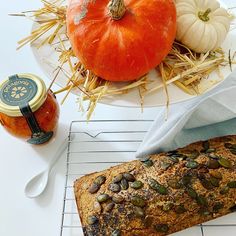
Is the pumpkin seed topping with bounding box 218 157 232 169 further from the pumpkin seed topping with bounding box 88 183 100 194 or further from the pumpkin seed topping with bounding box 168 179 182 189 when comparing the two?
the pumpkin seed topping with bounding box 88 183 100 194

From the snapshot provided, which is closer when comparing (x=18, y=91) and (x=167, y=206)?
(x=167, y=206)

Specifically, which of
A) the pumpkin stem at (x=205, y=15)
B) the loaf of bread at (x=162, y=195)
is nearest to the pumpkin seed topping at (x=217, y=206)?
the loaf of bread at (x=162, y=195)

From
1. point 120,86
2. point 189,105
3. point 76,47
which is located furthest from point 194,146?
point 76,47

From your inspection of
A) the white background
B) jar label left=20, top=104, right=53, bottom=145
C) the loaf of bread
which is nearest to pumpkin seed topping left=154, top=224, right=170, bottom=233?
the loaf of bread

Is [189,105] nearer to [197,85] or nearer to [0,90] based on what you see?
[197,85]

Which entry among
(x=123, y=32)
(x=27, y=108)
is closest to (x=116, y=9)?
(x=123, y=32)

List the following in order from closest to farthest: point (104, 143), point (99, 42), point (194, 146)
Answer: point (99, 42)
point (194, 146)
point (104, 143)

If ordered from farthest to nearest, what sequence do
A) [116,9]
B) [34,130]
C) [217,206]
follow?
[34,130]
[217,206]
[116,9]

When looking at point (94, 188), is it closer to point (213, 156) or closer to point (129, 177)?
point (129, 177)
